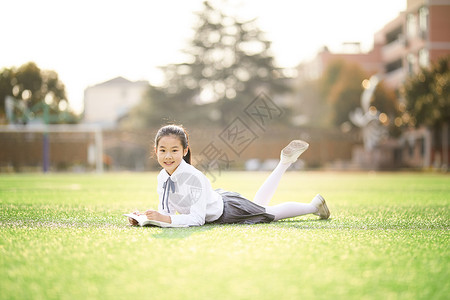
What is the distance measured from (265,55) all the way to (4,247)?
32.5 m

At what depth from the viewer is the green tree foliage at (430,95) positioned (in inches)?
979

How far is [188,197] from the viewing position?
4.03 metres

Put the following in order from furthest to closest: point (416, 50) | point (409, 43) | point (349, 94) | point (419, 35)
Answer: point (349, 94) < point (409, 43) < point (416, 50) < point (419, 35)

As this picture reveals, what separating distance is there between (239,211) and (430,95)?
77.6 feet

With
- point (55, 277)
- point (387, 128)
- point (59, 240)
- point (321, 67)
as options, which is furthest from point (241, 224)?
point (321, 67)

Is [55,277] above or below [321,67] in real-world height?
below

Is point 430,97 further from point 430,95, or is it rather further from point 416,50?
point 416,50

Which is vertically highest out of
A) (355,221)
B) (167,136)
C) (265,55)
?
A: (265,55)

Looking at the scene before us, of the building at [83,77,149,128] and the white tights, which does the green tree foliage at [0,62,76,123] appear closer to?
the white tights

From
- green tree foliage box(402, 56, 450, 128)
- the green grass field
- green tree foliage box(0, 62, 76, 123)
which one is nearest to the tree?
green tree foliage box(402, 56, 450, 128)

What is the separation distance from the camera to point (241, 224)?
167 inches

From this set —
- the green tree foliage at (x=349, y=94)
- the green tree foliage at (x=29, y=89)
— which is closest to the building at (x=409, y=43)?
the green tree foliage at (x=349, y=94)

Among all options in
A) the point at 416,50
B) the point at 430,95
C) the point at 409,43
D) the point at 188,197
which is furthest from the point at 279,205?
the point at 409,43

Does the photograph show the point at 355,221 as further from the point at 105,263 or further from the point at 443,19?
the point at 443,19
